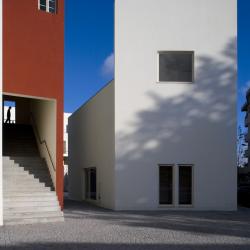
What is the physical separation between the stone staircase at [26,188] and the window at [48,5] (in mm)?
5465

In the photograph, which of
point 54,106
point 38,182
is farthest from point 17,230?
point 54,106

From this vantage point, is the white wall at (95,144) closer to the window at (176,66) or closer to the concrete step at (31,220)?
the window at (176,66)

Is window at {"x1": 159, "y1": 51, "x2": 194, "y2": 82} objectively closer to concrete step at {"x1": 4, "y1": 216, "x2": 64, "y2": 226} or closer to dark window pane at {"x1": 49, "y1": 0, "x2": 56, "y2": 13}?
dark window pane at {"x1": 49, "y1": 0, "x2": 56, "y2": 13}

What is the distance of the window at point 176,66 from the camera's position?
16922 mm

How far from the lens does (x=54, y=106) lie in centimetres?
1523

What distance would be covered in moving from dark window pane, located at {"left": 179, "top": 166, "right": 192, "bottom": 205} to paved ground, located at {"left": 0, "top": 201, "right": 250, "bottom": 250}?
1691 mm

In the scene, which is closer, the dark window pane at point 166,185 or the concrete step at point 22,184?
the concrete step at point 22,184

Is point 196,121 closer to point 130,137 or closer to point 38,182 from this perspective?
point 130,137

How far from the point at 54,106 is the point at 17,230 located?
5.29 meters

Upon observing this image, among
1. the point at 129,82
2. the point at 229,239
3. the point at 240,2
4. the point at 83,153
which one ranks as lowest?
the point at 229,239

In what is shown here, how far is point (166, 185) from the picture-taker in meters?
16.6

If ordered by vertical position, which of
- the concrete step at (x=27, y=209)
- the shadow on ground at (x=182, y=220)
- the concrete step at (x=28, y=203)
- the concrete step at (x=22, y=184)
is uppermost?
the concrete step at (x=22, y=184)

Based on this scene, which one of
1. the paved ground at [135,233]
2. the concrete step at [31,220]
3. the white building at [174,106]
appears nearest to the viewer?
the paved ground at [135,233]

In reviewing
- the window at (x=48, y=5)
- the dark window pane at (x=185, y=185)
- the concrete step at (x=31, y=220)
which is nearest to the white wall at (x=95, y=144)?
the dark window pane at (x=185, y=185)
